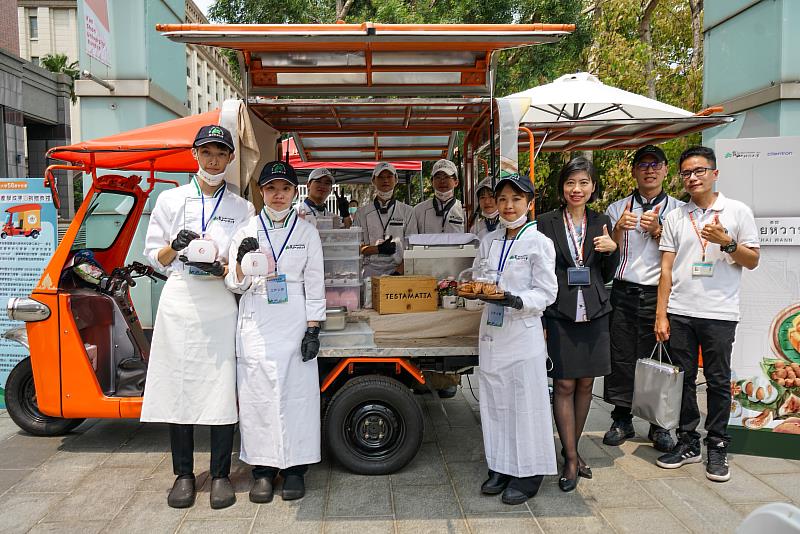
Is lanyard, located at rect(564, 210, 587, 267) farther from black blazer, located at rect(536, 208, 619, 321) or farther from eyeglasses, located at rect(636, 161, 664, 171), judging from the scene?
eyeglasses, located at rect(636, 161, 664, 171)

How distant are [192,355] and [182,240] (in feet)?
2.30

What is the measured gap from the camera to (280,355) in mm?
3359

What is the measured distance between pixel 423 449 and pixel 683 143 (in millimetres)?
13116

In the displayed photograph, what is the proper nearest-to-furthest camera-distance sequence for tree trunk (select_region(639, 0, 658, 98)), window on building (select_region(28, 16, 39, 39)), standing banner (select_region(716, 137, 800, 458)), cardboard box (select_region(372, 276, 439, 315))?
cardboard box (select_region(372, 276, 439, 315)) → standing banner (select_region(716, 137, 800, 458)) → tree trunk (select_region(639, 0, 658, 98)) → window on building (select_region(28, 16, 39, 39))

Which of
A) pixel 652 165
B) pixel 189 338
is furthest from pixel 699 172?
pixel 189 338

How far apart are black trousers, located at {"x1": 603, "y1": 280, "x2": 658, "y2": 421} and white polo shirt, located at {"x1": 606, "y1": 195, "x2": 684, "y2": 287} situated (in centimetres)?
7

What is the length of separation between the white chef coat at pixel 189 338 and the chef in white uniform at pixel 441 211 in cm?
281

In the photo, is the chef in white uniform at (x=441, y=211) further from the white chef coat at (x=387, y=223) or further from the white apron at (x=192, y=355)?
the white apron at (x=192, y=355)

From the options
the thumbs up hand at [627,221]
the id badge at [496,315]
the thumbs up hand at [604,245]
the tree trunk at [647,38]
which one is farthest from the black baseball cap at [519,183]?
the tree trunk at [647,38]

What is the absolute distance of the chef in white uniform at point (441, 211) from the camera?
577 cm

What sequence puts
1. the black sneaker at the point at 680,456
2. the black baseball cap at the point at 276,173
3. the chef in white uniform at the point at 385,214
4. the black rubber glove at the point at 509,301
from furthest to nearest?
the chef in white uniform at the point at 385,214 → the black sneaker at the point at 680,456 → the black baseball cap at the point at 276,173 → the black rubber glove at the point at 509,301

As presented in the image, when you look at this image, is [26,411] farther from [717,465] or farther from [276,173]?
[717,465]

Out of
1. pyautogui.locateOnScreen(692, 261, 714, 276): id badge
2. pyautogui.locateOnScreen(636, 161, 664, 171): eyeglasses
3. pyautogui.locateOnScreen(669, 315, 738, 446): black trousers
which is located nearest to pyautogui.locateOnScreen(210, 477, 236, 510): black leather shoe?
pyautogui.locateOnScreen(669, 315, 738, 446): black trousers

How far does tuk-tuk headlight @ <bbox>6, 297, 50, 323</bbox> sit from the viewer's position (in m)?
4.12
